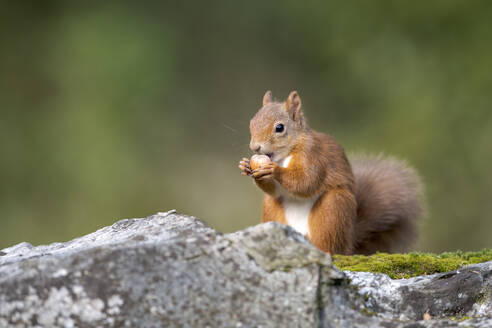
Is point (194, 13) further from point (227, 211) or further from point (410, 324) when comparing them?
point (410, 324)

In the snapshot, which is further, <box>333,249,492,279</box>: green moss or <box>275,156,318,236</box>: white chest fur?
<box>275,156,318,236</box>: white chest fur

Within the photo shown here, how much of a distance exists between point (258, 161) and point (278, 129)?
290 mm

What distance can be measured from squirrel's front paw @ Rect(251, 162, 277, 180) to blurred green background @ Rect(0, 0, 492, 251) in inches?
130

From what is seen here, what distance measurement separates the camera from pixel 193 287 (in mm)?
1163

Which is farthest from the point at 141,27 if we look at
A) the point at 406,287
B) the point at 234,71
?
the point at 406,287

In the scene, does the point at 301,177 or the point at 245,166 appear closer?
the point at 245,166

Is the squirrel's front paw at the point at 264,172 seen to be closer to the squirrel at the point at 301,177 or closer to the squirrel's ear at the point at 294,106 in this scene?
the squirrel at the point at 301,177

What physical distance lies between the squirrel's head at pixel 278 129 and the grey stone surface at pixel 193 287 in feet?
5.82

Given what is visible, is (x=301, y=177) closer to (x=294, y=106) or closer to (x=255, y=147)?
(x=255, y=147)

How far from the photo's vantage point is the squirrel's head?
10.1 feet

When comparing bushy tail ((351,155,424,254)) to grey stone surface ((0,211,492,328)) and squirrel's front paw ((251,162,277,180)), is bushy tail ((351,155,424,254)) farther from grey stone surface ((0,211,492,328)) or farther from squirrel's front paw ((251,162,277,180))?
grey stone surface ((0,211,492,328))

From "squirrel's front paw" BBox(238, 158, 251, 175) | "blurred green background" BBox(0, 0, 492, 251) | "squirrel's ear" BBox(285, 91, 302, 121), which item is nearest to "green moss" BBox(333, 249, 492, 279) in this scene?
"squirrel's front paw" BBox(238, 158, 251, 175)

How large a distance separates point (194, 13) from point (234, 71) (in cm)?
75

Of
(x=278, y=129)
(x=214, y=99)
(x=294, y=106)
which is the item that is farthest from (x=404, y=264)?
(x=214, y=99)
